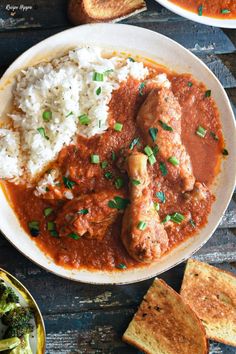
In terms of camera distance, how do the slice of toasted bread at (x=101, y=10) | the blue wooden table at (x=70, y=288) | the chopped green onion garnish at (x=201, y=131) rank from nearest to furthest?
the slice of toasted bread at (x=101, y=10) → the chopped green onion garnish at (x=201, y=131) → the blue wooden table at (x=70, y=288)

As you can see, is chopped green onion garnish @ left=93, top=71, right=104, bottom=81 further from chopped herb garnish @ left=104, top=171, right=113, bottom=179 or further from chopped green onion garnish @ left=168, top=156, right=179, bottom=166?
chopped green onion garnish @ left=168, top=156, right=179, bottom=166

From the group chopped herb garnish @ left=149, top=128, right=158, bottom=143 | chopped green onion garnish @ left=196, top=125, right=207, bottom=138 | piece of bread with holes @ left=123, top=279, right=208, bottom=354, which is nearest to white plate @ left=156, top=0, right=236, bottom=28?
chopped green onion garnish @ left=196, top=125, right=207, bottom=138

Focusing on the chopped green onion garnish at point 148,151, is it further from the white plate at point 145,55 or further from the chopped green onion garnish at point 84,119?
the white plate at point 145,55

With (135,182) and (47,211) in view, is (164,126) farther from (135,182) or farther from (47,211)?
(47,211)

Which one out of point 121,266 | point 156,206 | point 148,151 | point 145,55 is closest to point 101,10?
point 145,55

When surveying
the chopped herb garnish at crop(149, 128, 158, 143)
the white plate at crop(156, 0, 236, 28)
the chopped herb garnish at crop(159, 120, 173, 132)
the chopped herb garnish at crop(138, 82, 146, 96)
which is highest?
the white plate at crop(156, 0, 236, 28)

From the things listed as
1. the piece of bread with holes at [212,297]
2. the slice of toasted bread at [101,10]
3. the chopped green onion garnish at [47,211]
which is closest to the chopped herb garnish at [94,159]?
the chopped green onion garnish at [47,211]

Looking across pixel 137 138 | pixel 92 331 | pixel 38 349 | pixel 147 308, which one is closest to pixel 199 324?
pixel 147 308
